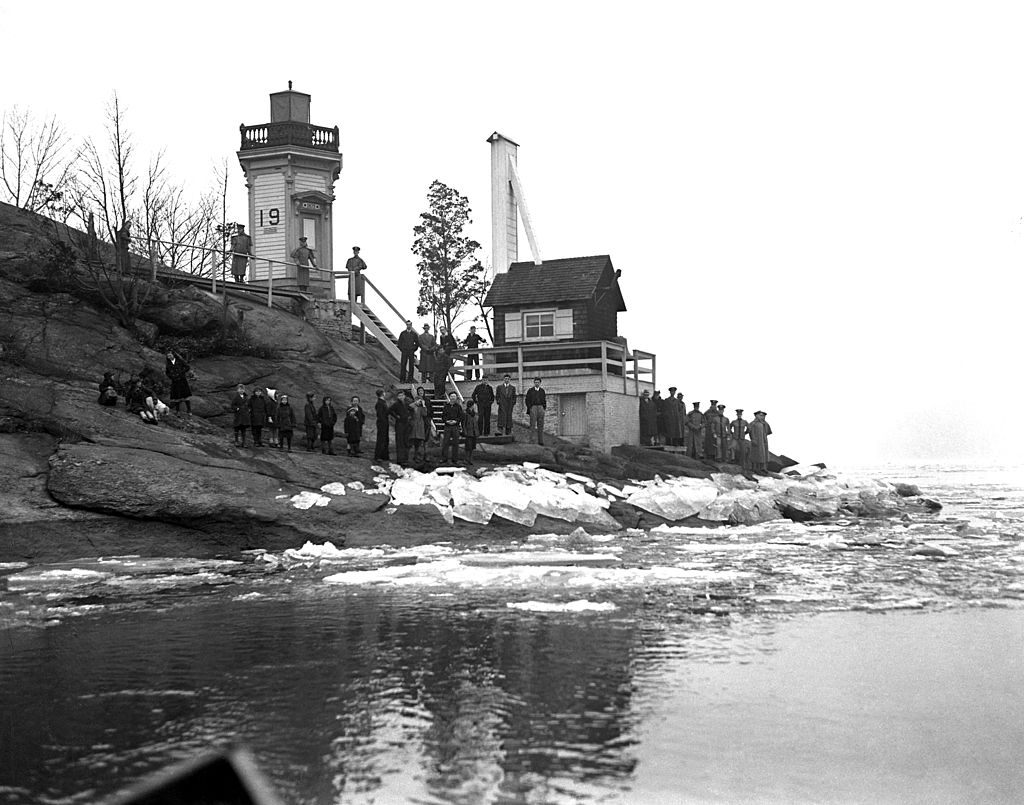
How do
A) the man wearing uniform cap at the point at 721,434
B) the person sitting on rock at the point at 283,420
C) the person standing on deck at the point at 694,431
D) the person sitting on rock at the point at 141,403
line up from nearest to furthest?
the person sitting on rock at the point at 141,403 < the person sitting on rock at the point at 283,420 < the person standing on deck at the point at 694,431 < the man wearing uniform cap at the point at 721,434

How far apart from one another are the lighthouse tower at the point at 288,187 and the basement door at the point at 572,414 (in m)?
14.0

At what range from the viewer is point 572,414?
119 feet

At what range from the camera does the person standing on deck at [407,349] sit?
1334 inches

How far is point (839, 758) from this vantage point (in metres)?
7.73

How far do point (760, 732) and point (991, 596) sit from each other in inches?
313

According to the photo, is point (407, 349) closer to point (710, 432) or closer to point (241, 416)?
point (241, 416)

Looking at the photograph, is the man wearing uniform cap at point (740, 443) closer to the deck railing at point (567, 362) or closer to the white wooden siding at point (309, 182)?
the deck railing at point (567, 362)

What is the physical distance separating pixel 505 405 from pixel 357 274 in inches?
462

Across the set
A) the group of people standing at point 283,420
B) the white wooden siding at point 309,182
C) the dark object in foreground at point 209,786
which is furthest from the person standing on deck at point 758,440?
the dark object in foreground at point 209,786

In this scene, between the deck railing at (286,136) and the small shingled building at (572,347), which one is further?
the deck railing at (286,136)

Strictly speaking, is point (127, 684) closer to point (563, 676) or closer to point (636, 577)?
point (563, 676)

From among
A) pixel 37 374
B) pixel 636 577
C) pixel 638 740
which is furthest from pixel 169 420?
pixel 638 740

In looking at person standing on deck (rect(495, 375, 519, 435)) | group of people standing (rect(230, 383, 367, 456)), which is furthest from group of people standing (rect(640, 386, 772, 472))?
group of people standing (rect(230, 383, 367, 456))

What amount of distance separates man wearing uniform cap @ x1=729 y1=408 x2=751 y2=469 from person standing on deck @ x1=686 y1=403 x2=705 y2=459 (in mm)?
1706
